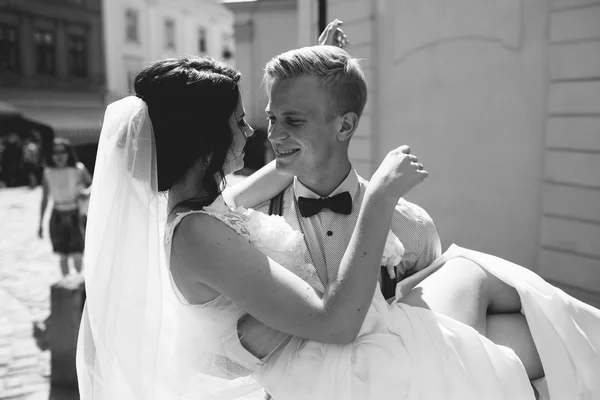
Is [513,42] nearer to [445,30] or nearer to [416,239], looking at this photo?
[445,30]

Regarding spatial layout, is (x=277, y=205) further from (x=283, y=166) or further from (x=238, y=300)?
(x=238, y=300)

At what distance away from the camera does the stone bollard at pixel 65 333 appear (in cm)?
434

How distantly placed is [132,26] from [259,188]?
30383mm

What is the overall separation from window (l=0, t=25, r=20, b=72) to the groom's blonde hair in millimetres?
25729

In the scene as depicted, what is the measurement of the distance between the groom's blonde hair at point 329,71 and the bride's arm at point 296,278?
537mm

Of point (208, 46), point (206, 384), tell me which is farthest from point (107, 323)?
point (208, 46)

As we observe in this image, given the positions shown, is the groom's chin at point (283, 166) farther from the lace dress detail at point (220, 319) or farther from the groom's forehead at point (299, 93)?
the lace dress detail at point (220, 319)

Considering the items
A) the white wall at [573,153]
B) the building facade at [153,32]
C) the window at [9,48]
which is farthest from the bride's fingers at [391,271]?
the window at [9,48]

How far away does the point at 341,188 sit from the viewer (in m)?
2.28

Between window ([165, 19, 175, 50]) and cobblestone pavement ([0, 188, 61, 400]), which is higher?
window ([165, 19, 175, 50])

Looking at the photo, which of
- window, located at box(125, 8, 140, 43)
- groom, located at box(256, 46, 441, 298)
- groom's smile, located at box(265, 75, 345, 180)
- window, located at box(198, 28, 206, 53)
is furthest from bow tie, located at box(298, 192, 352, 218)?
window, located at box(198, 28, 206, 53)

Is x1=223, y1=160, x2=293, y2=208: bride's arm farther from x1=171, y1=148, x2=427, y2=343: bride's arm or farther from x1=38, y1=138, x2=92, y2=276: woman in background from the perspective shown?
x1=38, y1=138, x2=92, y2=276: woman in background

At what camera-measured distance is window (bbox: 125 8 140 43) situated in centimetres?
2964

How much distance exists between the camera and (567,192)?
5.33m
